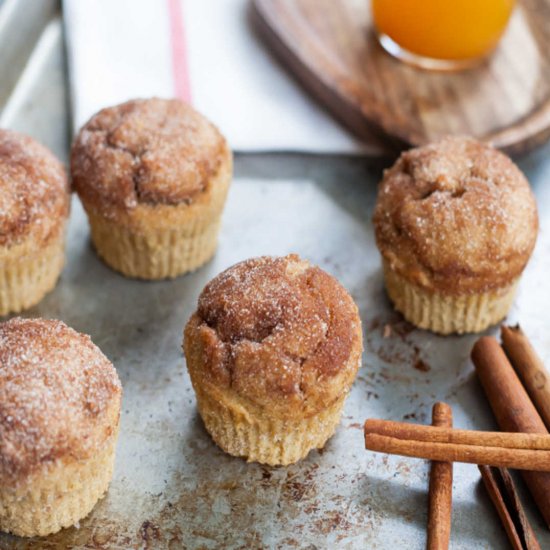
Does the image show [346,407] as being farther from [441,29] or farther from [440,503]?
[441,29]

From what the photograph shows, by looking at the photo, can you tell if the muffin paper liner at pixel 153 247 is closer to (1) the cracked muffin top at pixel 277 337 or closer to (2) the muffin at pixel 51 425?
(1) the cracked muffin top at pixel 277 337

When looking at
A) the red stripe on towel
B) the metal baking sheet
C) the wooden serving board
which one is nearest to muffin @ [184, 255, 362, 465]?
the metal baking sheet

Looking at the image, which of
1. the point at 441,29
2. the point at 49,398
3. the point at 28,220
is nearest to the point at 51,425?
the point at 49,398

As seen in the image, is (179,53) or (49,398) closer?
(49,398)

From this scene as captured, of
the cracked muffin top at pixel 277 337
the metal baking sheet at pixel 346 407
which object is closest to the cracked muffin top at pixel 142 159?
the metal baking sheet at pixel 346 407

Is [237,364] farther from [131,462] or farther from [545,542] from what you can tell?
[545,542]

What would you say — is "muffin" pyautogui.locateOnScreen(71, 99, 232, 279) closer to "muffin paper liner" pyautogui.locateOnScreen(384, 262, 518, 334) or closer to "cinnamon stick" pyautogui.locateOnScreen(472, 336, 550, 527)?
"muffin paper liner" pyautogui.locateOnScreen(384, 262, 518, 334)
